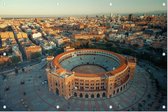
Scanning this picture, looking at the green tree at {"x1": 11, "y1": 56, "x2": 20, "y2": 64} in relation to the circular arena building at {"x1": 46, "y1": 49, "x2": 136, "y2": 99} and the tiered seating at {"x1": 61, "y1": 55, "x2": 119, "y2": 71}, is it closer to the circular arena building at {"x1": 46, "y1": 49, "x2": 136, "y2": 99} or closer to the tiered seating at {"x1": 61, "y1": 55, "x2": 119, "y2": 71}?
the tiered seating at {"x1": 61, "y1": 55, "x2": 119, "y2": 71}

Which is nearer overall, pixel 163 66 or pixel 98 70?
pixel 98 70

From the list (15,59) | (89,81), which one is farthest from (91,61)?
(15,59)

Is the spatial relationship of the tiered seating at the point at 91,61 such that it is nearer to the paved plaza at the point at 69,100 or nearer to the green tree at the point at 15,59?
the paved plaza at the point at 69,100

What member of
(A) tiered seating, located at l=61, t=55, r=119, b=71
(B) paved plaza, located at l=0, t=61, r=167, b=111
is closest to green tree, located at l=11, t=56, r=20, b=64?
(B) paved plaza, located at l=0, t=61, r=167, b=111

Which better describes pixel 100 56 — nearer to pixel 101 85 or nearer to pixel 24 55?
pixel 101 85

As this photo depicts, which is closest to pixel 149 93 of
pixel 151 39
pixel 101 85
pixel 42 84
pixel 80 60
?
pixel 101 85

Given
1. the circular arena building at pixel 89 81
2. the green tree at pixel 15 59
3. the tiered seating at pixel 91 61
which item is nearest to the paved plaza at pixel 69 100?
the circular arena building at pixel 89 81

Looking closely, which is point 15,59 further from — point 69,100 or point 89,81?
point 89,81

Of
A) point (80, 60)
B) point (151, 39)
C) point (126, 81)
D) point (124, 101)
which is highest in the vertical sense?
point (151, 39)

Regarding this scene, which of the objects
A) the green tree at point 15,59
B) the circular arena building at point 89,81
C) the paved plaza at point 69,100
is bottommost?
the paved plaza at point 69,100
